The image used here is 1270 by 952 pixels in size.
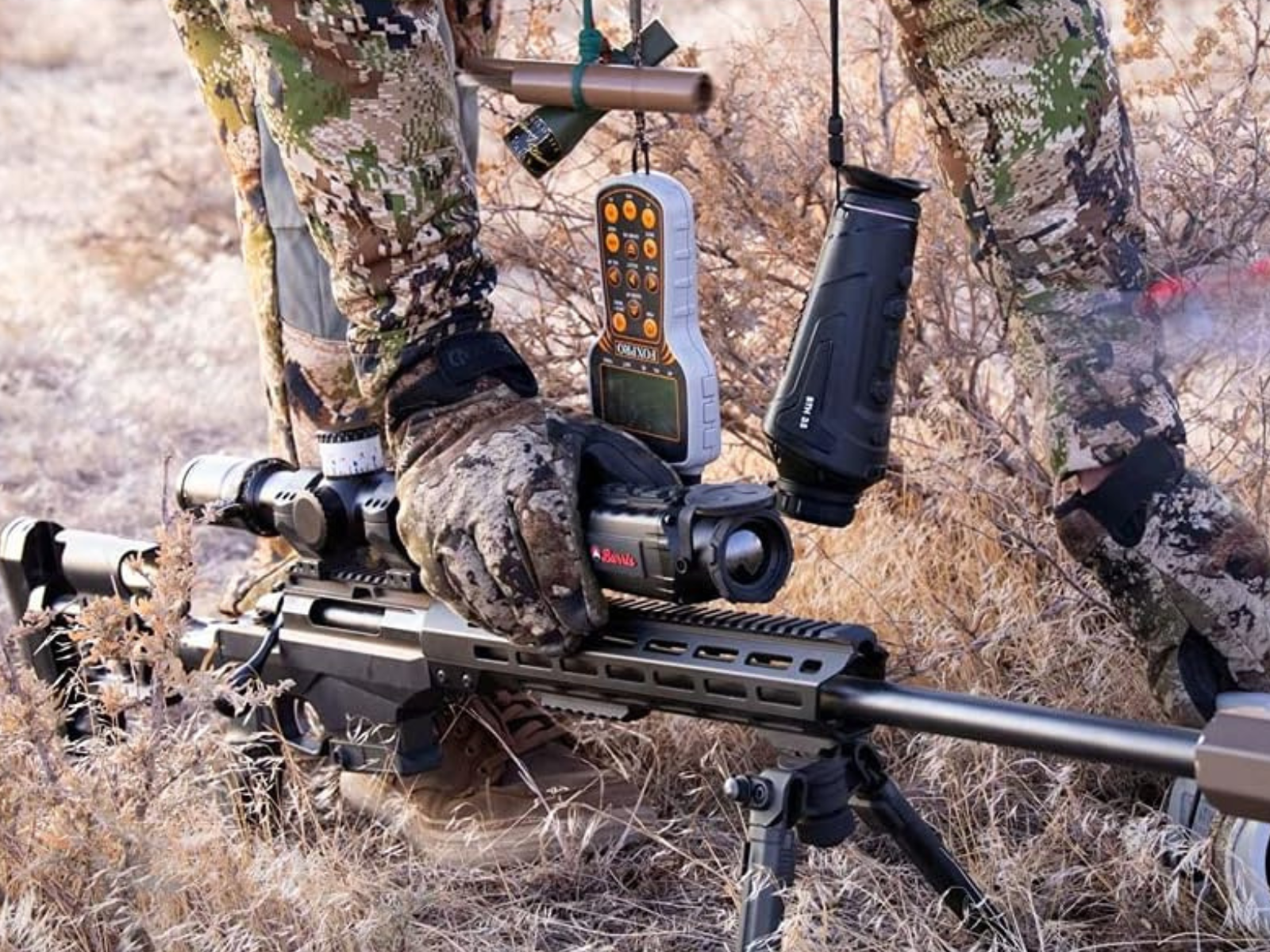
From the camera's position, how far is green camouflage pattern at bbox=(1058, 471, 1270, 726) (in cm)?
259

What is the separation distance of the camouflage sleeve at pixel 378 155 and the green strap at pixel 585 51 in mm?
175

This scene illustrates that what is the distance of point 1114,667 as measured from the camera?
9.88 feet

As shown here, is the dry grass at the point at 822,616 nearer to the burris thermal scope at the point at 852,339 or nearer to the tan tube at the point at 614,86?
the burris thermal scope at the point at 852,339

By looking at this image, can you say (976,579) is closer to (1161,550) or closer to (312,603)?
(1161,550)

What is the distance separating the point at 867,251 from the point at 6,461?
3.71 metres

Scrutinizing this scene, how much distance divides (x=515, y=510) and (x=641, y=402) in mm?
263

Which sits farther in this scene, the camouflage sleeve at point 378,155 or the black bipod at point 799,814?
the camouflage sleeve at point 378,155

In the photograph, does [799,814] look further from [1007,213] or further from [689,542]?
[1007,213]

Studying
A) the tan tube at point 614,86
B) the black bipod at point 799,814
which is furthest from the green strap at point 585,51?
the black bipod at point 799,814

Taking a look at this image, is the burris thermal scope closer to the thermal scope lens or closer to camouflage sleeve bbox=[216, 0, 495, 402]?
the thermal scope lens

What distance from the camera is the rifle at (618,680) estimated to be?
6.91 ft

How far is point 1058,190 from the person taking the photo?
8.75 ft

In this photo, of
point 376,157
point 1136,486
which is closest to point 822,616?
point 1136,486

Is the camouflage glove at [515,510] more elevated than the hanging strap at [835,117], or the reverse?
the hanging strap at [835,117]
